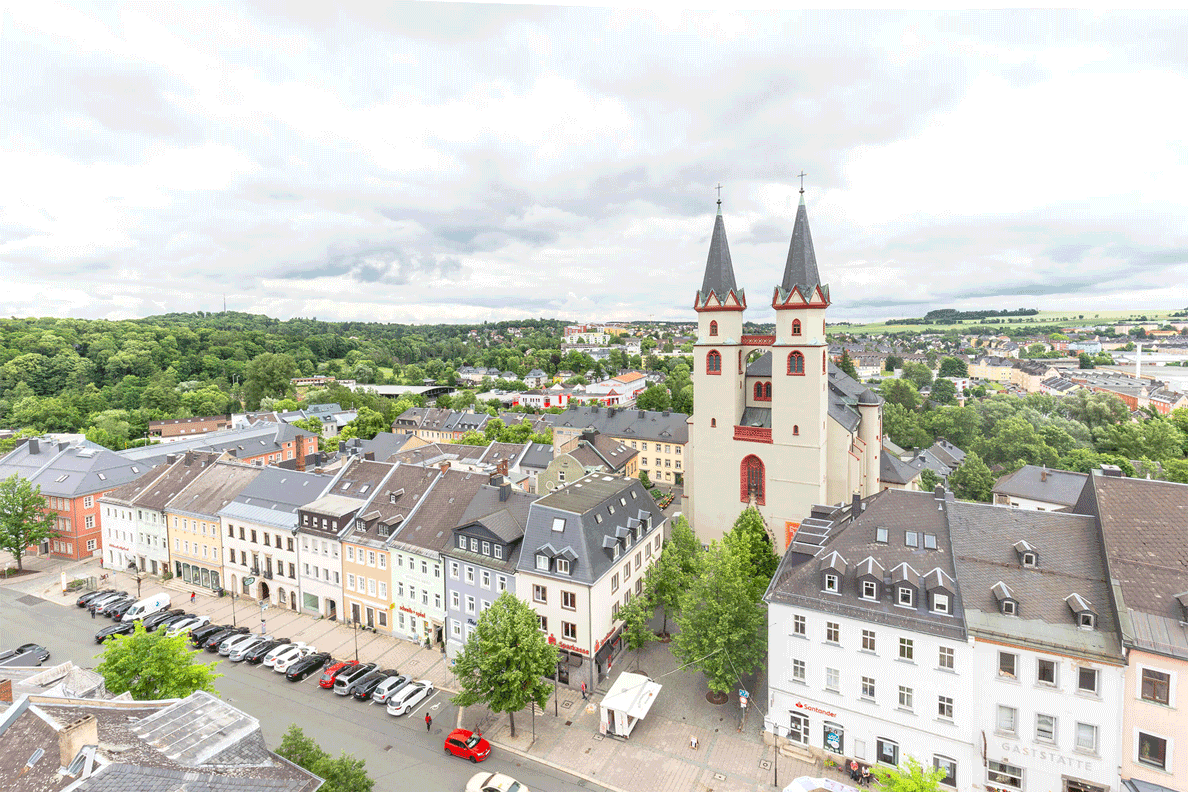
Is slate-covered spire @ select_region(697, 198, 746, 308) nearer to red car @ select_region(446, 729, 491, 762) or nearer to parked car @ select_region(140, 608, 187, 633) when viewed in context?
red car @ select_region(446, 729, 491, 762)

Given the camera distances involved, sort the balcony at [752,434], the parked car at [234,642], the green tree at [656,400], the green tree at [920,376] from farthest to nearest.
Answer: the green tree at [920,376] → the green tree at [656,400] → the balcony at [752,434] → the parked car at [234,642]

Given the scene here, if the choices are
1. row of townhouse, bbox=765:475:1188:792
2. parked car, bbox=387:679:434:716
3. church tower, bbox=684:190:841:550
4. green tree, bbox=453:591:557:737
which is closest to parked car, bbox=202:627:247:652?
parked car, bbox=387:679:434:716

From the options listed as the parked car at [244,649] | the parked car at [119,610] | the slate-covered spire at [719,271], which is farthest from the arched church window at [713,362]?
the parked car at [119,610]

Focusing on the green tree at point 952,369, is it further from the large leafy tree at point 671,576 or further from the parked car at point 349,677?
the parked car at point 349,677

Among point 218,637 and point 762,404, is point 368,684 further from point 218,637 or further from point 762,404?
point 762,404

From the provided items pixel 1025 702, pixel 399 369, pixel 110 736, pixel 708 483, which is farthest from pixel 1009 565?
pixel 399 369
